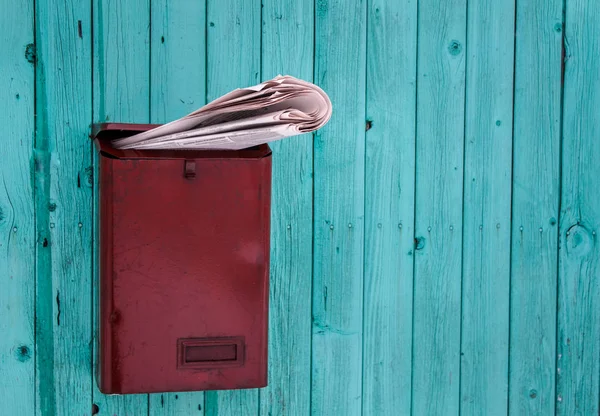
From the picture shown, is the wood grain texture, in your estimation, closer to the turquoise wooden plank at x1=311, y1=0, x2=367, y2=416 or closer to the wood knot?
the turquoise wooden plank at x1=311, y1=0, x2=367, y2=416

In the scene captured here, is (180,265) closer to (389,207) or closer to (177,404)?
(177,404)

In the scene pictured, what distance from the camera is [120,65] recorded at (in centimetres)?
150

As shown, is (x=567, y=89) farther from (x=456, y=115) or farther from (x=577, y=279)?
(x=577, y=279)

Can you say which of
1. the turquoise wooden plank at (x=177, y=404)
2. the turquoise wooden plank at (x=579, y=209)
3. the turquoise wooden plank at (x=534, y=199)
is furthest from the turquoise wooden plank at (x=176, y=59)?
the turquoise wooden plank at (x=579, y=209)

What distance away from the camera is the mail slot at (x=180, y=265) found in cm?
132

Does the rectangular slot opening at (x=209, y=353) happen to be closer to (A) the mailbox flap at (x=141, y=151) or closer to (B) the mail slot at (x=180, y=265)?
(B) the mail slot at (x=180, y=265)

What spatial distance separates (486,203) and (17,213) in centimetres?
101

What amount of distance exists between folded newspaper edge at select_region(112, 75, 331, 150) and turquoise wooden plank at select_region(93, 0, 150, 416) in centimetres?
22

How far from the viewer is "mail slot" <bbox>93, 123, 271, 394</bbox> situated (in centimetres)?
132

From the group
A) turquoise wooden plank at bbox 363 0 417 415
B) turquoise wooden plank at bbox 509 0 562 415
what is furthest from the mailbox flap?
turquoise wooden plank at bbox 509 0 562 415

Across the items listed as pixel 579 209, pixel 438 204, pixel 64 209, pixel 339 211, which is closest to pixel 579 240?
pixel 579 209

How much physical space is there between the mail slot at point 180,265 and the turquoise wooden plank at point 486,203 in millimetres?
528

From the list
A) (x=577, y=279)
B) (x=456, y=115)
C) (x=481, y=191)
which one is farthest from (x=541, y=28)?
(x=577, y=279)

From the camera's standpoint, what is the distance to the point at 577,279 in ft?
5.59
